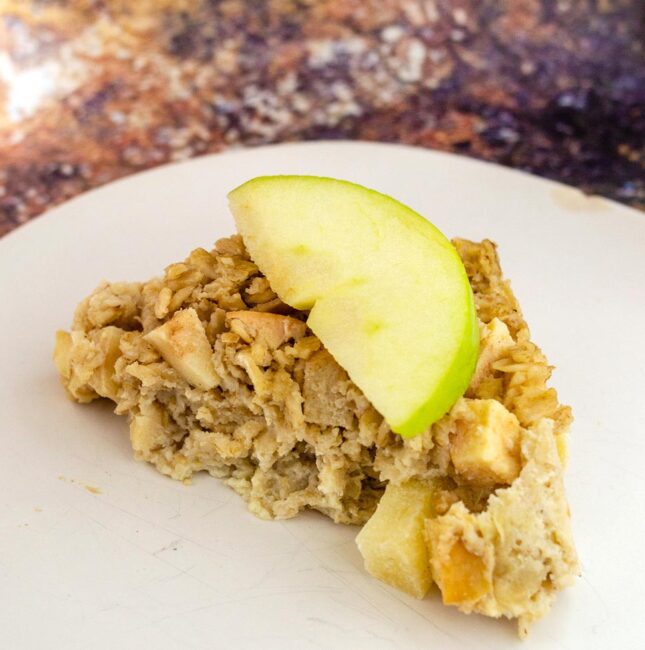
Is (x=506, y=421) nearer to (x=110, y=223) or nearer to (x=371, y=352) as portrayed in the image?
(x=371, y=352)

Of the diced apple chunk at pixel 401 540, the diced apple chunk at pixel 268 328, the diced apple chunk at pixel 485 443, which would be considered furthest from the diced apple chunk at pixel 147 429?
the diced apple chunk at pixel 485 443

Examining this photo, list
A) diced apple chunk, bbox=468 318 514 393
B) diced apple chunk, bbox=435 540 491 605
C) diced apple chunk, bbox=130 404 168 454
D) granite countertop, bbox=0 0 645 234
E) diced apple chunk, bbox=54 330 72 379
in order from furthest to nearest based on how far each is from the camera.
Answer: granite countertop, bbox=0 0 645 234, diced apple chunk, bbox=54 330 72 379, diced apple chunk, bbox=130 404 168 454, diced apple chunk, bbox=468 318 514 393, diced apple chunk, bbox=435 540 491 605

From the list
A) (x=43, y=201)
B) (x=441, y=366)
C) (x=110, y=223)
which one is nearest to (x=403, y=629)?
(x=441, y=366)

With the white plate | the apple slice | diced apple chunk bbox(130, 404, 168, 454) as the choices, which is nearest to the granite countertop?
the white plate

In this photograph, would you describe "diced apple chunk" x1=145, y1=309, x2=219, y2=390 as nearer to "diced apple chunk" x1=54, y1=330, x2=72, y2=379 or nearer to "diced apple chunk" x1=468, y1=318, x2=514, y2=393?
"diced apple chunk" x1=54, y1=330, x2=72, y2=379

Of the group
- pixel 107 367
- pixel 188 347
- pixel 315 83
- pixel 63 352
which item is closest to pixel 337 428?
pixel 188 347

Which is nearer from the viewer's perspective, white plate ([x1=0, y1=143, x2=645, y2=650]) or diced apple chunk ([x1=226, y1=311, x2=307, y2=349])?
white plate ([x1=0, y1=143, x2=645, y2=650])
